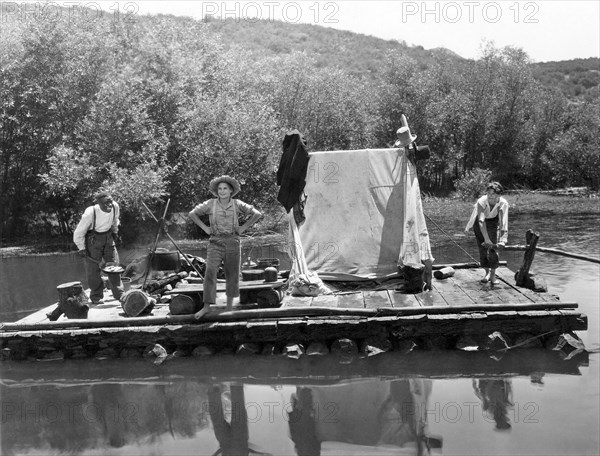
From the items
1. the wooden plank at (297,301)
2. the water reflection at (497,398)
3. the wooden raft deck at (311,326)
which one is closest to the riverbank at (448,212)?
the wooden plank at (297,301)

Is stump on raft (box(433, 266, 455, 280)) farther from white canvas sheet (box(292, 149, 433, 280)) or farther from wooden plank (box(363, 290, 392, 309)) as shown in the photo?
wooden plank (box(363, 290, 392, 309))

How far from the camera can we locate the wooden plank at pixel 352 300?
9555 millimetres

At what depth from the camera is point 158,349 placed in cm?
930

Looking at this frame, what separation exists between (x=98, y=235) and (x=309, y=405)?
473cm

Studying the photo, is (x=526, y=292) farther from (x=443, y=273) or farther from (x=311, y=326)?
(x=311, y=326)

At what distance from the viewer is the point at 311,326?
9.02 m

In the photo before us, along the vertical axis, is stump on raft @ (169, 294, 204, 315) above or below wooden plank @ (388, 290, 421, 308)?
above

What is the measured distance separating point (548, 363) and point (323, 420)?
3.36 meters

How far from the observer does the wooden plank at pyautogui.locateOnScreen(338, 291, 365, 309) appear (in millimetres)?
9555

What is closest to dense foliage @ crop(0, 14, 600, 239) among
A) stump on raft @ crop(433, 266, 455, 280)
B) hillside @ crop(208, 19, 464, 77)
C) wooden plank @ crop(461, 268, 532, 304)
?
stump on raft @ crop(433, 266, 455, 280)

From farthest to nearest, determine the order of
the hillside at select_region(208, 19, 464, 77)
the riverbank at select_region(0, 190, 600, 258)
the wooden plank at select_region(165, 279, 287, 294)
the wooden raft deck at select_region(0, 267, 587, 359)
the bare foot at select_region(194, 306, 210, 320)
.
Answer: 1. the hillside at select_region(208, 19, 464, 77)
2. the riverbank at select_region(0, 190, 600, 258)
3. the wooden plank at select_region(165, 279, 287, 294)
4. the bare foot at select_region(194, 306, 210, 320)
5. the wooden raft deck at select_region(0, 267, 587, 359)

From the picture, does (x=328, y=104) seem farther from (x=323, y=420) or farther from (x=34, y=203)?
(x=323, y=420)

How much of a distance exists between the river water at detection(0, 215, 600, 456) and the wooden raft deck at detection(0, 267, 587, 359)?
11.0 inches

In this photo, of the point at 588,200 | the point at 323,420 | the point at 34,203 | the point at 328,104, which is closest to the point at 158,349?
the point at 323,420
